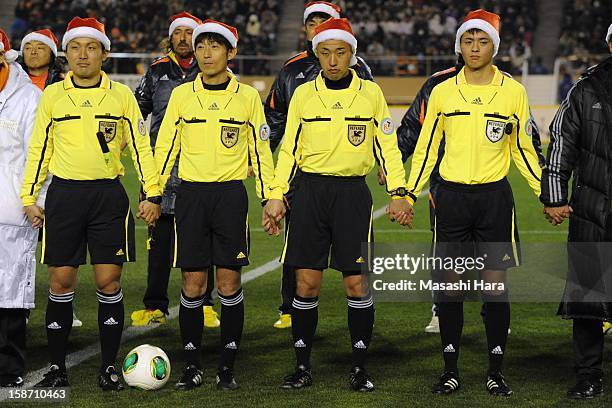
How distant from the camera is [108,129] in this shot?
6.42 meters

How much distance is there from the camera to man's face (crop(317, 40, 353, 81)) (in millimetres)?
6473

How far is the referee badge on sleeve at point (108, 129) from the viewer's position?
639cm

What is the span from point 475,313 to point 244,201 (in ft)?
9.44

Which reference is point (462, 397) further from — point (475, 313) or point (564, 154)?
point (475, 313)

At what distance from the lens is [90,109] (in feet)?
20.9

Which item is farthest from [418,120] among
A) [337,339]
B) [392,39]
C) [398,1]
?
[398,1]

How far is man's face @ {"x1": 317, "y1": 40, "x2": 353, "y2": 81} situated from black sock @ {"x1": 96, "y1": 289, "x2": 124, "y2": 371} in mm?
1723

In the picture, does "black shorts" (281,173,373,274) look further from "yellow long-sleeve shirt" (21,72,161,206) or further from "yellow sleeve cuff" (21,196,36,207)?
"yellow sleeve cuff" (21,196,36,207)

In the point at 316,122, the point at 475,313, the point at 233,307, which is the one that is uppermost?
the point at 316,122

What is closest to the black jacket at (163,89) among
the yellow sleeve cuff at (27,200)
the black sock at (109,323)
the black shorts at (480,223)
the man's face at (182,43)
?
the man's face at (182,43)

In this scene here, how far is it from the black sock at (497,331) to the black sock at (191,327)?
165 centimetres

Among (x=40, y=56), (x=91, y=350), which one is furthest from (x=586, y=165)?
(x=40, y=56)

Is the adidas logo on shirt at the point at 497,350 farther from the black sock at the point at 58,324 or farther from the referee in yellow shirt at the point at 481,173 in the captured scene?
the black sock at the point at 58,324

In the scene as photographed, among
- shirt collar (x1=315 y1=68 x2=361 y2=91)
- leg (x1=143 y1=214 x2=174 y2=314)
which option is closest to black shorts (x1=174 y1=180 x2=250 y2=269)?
shirt collar (x1=315 y1=68 x2=361 y2=91)
